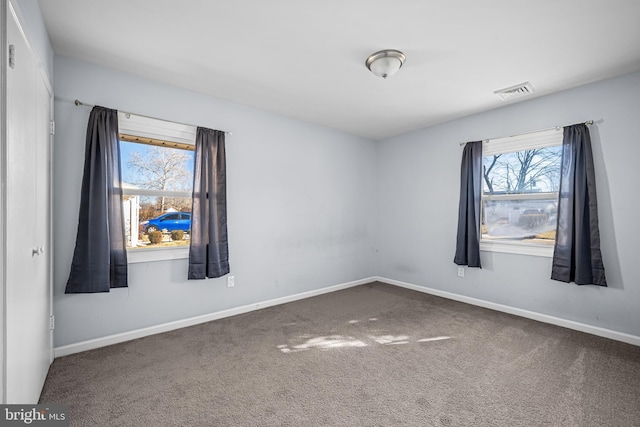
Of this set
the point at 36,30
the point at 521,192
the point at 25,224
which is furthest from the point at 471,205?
the point at 36,30

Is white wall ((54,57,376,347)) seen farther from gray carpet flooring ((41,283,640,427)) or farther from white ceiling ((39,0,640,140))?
gray carpet flooring ((41,283,640,427))

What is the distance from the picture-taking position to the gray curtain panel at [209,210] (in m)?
3.18

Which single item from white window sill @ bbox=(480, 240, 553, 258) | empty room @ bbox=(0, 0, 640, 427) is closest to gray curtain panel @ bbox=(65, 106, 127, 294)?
empty room @ bbox=(0, 0, 640, 427)

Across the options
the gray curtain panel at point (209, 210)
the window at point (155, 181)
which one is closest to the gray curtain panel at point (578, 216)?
the gray curtain panel at point (209, 210)

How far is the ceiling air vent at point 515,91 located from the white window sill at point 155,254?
3.83 metres

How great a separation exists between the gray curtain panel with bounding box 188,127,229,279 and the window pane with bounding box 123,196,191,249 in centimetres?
18

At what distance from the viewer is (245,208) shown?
367 cm

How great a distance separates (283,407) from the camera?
1.90 meters

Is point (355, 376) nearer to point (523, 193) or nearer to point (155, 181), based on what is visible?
point (155, 181)

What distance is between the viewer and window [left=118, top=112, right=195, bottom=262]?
2917 mm

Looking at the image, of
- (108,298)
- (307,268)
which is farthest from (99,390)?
(307,268)

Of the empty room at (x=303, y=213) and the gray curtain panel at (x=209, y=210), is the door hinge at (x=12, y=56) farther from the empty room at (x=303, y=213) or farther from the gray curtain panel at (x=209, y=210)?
the gray curtain panel at (x=209, y=210)

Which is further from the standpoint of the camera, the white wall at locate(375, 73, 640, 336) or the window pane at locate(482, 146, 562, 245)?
the window pane at locate(482, 146, 562, 245)

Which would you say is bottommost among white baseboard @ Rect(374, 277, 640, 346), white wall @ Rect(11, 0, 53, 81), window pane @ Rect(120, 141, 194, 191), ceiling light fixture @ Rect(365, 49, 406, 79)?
white baseboard @ Rect(374, 277, 640, 346)
